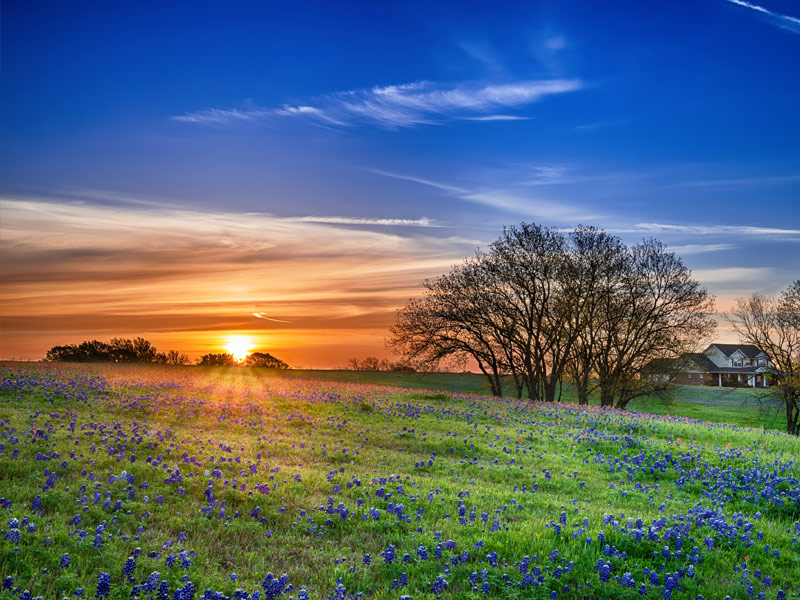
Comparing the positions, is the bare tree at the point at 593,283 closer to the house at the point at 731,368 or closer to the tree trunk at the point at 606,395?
the tree trunk at the point at 606,395

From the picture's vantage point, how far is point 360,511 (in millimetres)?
9523

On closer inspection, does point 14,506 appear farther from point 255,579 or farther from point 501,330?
point 501,330

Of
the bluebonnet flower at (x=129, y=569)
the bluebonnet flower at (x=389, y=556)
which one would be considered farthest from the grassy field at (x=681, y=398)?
the bluebonnet flower at (x=129, y=569)

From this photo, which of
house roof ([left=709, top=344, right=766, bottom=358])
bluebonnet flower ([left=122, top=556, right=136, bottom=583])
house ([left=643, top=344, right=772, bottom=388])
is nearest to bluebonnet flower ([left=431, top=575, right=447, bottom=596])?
bluebonnet flower ([left=122, top=556, right=136, bottom=583])

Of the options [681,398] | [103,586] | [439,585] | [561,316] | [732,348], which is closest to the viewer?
[103,586]

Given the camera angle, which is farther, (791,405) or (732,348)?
(732,348)

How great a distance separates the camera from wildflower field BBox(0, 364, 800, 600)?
697cm

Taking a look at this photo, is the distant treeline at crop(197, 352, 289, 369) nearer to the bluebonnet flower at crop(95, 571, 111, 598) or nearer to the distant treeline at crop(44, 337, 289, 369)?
the distant treeline at crop(44, 337, 289, 369)

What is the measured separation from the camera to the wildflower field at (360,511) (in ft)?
22.9

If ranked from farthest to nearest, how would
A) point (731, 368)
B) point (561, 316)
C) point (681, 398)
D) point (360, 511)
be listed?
point (731, 368) < point (681, 398) < point (561, 316) < point (360, 511)

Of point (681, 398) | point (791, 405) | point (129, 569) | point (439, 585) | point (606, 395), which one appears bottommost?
point (681, 398)

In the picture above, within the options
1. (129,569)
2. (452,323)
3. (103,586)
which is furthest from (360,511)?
(452,323)

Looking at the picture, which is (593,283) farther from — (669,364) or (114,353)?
(114,353)

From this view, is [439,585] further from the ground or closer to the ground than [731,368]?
further from the ground
